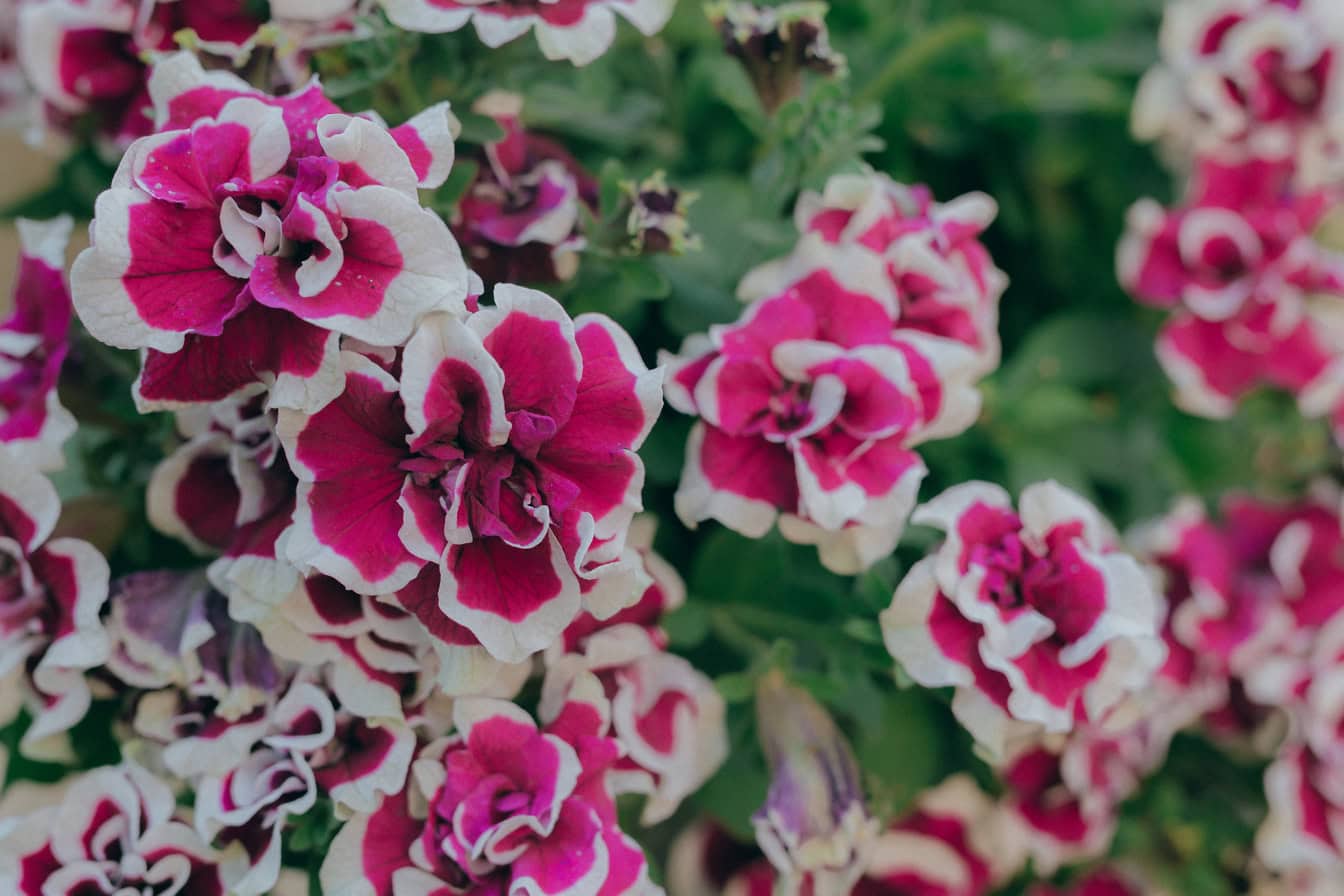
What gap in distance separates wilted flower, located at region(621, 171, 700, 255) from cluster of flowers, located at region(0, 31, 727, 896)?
0.10 ft

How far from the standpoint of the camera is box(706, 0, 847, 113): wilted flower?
1.81ft

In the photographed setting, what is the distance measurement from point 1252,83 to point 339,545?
0.59 meters

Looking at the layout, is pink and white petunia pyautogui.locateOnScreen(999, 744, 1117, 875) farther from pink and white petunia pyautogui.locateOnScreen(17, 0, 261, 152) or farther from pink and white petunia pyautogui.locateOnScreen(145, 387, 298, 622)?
pink and white petunia pyautogui.locateOnScreen(17, 0, 261, 152)

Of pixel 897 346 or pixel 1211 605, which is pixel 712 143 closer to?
pixel 897 346

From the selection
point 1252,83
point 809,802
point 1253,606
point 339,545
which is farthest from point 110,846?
point 1252,83

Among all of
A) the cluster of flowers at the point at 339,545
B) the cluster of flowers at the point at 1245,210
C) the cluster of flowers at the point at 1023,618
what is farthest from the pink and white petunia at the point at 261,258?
the cluster of flowers at the point at 1245,210

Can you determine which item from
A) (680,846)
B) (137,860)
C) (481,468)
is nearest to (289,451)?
(481,468)

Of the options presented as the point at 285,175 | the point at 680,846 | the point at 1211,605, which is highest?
the point at 285,175

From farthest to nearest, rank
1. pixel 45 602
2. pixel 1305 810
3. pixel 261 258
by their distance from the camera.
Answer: pixel 1305 810
pixel 45 602
pixel 261 258

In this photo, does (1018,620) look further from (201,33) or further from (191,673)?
(201,33)

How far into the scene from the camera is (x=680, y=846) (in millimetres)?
687

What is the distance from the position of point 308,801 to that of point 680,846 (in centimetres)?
28

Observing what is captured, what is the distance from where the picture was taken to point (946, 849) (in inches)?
27.3

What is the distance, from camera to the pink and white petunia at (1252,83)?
0.72 m
